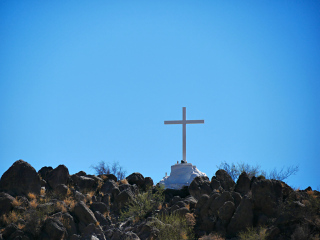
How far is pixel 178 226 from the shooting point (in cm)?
2112

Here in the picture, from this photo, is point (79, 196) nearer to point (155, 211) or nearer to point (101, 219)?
point (101, 219)

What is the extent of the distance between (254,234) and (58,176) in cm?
1405

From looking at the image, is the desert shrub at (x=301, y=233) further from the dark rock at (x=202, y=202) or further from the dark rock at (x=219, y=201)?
the dark rock at (x=202, y=202)

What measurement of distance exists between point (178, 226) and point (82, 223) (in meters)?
5.05

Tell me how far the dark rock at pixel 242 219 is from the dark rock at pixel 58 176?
1182 cm

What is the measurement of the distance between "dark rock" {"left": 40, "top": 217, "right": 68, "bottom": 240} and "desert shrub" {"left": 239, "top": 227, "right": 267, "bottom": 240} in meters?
8.21

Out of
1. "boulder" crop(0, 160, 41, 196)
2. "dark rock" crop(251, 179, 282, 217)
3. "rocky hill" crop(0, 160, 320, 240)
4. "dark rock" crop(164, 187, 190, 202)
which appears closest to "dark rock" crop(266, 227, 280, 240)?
"rocky hill" crop(0, 160, 320, 240)

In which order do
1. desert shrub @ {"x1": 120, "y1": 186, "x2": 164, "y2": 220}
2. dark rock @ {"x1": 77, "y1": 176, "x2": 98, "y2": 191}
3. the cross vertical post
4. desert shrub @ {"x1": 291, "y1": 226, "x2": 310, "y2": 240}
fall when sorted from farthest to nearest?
the cross vertical post → dark rock @ {"x1": 77, "y1": 176, "x2": 98, "y2": 191} → desert shrub @ {"x1": 120, "y1": 186, "x2": 164, "y2": 220} → desert shrub @ {"x1": 291, "y1": 226, "x2": 310, "y2": 240}

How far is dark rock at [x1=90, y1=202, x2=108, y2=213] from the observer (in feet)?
81.7

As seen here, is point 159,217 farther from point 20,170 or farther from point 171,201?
point 20,170

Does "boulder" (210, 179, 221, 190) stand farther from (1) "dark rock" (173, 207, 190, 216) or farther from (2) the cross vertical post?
(2) the cross vertical post

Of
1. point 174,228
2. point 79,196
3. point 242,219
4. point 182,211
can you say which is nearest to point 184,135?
point 79,196

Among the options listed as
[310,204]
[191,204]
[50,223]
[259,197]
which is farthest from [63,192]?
[310,204]

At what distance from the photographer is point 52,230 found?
21.3 m
